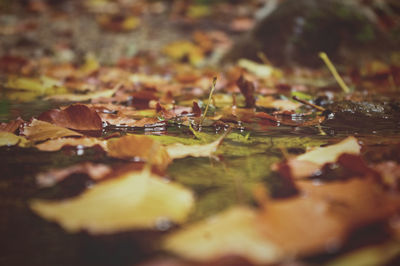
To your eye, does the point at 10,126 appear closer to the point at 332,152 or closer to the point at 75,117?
the point at 75,117

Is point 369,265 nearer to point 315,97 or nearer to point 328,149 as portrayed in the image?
point 328,149

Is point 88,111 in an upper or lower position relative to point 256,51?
lower

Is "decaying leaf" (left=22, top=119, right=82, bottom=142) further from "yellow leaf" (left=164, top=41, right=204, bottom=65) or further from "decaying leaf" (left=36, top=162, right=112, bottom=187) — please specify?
"yellow leaf" (left=164, top=41, right=204, bottom=65)

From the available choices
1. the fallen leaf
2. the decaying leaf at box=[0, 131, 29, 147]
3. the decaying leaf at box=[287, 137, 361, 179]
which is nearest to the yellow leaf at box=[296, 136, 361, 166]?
the decaying leaf at box=[287, 137, 361, 179]

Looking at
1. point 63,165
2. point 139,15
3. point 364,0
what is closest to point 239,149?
point 63,165

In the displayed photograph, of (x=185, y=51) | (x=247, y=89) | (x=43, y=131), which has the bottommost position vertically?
(x=43, y=131)

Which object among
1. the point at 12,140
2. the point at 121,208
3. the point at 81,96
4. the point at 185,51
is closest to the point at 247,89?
the point at 81,96

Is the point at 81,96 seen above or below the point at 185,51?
below

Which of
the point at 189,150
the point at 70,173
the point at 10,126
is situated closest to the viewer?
the point at 70,173
